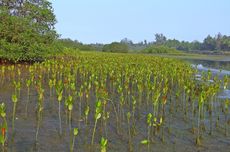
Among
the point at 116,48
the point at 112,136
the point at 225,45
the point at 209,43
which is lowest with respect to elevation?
the point at 112,136

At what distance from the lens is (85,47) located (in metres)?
63.2

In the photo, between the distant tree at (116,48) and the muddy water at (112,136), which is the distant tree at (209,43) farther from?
the muddy water at (112,136)

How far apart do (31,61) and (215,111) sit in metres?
13.6

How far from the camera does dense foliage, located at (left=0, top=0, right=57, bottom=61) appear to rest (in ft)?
55.6

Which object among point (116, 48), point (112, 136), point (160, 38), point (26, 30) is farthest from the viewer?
point (160, 38)

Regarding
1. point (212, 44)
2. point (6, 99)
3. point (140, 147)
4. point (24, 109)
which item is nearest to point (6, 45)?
point (6, 99)

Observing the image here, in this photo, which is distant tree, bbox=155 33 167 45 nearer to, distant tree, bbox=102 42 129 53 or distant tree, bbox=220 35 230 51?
distant tree, bbox=220 35 230 51

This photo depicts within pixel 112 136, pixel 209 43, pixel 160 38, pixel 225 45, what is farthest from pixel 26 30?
pixel 160 38

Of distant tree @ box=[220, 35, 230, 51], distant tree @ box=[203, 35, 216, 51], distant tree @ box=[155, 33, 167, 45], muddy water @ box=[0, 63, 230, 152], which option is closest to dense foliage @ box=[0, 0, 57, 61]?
muddy water @ box=[0, 63, 230, 152]

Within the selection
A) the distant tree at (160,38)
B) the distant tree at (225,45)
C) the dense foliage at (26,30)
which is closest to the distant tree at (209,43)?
the distant tree at (225,45)

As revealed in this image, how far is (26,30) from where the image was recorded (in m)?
17.5

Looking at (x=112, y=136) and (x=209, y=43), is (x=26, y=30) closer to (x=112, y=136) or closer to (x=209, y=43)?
(x=112, y=136)

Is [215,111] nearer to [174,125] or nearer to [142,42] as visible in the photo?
[174,125]

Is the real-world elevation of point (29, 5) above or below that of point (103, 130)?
above
